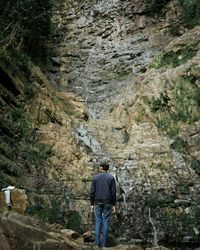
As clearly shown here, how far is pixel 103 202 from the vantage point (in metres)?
7.79

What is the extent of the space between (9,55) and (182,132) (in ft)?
22.9

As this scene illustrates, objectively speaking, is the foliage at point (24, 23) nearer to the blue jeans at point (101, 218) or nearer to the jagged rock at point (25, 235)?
the blue jeans at point (101, 218)

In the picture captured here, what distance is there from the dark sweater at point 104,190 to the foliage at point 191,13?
15723 mm

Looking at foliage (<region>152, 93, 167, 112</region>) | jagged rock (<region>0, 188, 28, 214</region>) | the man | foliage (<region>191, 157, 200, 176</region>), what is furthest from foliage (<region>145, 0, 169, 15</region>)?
jagged rock (<region>0, 188, 28, 214</region>)

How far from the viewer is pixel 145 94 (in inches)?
689

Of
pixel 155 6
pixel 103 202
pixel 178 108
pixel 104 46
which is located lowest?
pixel 103 202

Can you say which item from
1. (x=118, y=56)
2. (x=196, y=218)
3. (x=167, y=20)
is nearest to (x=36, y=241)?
(x=196, y=218)

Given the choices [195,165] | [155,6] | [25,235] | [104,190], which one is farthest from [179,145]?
[155,6]

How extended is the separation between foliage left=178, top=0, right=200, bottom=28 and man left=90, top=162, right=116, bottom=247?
15.8 meters

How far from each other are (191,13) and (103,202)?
16692mm

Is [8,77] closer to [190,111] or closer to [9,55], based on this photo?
[9,55]

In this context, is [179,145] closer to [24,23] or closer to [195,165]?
[195,165]

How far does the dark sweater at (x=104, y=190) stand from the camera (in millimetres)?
7785

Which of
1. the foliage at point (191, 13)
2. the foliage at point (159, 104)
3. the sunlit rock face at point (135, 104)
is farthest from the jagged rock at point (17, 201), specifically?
the foliage at point (191, 13)
